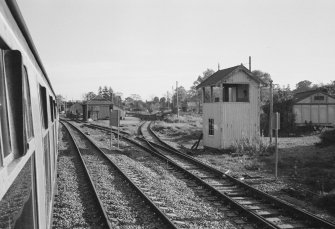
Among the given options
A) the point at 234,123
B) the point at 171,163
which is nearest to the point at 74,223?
the point at 171,163

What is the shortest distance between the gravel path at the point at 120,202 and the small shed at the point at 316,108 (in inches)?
1118

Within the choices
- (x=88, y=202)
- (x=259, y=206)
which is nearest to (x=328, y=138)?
(x=259, y=206)

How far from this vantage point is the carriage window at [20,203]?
1782 mm

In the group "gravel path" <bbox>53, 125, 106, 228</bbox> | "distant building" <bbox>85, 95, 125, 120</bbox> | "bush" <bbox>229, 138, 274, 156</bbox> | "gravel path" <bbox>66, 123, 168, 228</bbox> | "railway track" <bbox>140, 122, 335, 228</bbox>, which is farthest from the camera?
"distant building" <bbox>85, 95, 125, 120</bbox>

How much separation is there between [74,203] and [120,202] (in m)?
1.19

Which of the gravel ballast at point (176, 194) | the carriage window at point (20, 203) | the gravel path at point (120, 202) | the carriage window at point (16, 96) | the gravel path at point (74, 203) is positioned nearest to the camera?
the carriage window at point (20, 203)

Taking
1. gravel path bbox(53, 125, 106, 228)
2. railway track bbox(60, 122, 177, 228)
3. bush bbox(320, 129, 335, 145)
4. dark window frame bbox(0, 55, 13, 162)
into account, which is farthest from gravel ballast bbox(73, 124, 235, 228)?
bush bbox(320, 129, 335, 145)

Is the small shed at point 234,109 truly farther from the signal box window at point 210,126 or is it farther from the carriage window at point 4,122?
the carriage window at point 4,122

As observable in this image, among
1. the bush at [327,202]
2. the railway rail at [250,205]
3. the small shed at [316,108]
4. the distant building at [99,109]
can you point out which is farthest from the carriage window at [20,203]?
the distant building at [99,109]

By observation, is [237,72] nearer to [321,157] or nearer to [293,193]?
[321,157]

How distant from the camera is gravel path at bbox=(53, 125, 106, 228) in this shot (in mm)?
7824

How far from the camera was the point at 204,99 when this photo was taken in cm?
2272

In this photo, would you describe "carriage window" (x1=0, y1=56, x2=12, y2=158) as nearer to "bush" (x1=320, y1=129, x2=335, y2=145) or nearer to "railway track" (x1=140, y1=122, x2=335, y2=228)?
"railway track" (x1=140, y1=122, x2=335, y2=228)

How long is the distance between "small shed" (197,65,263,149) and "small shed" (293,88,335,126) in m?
18.9
